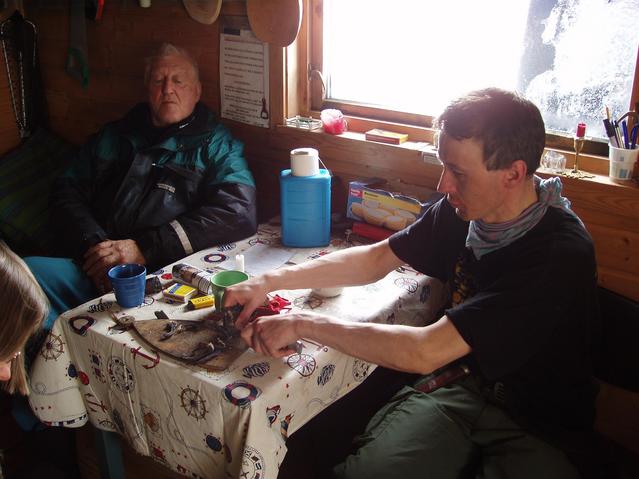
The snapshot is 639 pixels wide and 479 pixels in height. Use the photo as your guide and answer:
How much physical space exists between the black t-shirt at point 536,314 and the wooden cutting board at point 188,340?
45cm

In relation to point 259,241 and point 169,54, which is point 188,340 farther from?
point 169,54

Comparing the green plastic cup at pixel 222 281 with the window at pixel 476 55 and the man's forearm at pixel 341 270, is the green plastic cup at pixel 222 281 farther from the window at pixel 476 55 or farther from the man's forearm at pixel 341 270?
the window at pixel 476 55

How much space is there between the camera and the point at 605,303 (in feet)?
4.32

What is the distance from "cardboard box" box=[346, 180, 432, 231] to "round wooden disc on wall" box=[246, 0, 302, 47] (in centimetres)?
57

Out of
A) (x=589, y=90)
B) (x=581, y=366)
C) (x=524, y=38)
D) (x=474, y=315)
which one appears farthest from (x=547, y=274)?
(x=524, y=38)

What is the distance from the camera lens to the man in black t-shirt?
1.10m

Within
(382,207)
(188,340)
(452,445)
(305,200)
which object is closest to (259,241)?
(305,200)

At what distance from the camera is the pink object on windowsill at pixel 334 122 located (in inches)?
76.9

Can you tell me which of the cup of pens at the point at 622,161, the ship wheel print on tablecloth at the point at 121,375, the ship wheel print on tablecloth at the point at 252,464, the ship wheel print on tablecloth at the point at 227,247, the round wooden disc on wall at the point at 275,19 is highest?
the round wooden disc on wall at the point at 275,19

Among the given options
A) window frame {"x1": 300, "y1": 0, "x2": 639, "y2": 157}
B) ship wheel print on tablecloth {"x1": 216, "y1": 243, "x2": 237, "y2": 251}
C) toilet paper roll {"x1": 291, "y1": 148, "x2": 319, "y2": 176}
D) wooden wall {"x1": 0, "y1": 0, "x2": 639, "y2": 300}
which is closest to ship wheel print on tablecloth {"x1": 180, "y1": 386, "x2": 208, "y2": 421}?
ship wheel print on tablecloth {"x1": 216, "y1": 243, "x2": 237, "y2": 251}

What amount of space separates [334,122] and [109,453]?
1.22 metres

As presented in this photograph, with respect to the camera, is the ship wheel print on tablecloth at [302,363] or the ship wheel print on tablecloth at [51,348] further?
the ship wheel print on tablecloth at [51,348]

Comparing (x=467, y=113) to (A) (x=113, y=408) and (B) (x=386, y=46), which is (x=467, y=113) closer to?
(B) (x=386, y=46)

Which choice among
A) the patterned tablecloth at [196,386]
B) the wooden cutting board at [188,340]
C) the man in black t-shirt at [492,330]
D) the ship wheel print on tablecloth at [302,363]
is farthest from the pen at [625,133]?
the wooden cutting board at [188,340]
